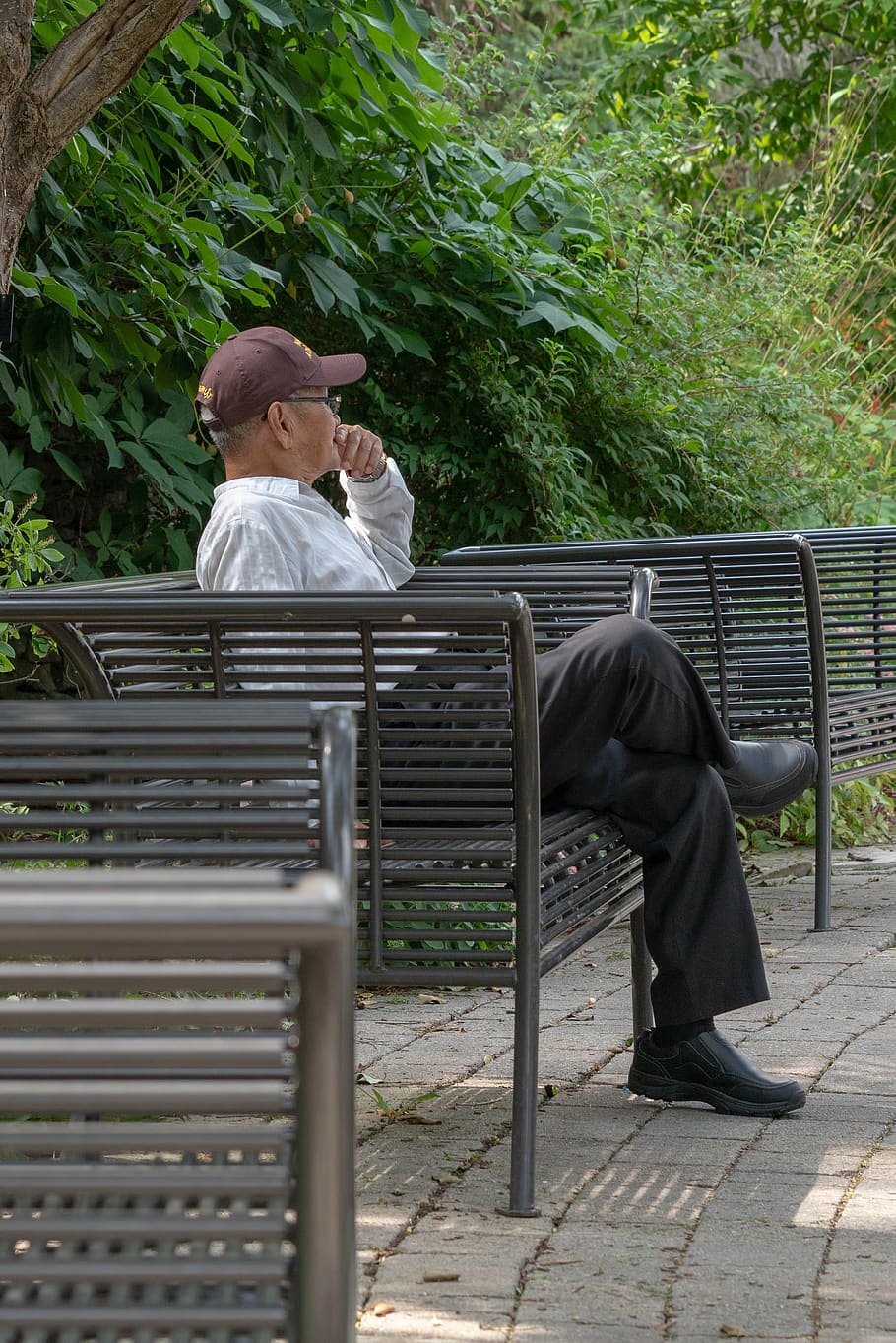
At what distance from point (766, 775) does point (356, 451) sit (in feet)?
3.92

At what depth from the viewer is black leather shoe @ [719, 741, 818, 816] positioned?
346 centimetres

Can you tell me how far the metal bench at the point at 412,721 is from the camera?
8.26 feet

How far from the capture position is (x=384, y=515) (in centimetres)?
396

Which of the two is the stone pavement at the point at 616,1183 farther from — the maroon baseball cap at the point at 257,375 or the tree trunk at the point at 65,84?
the tree trunk at the point at 65,84

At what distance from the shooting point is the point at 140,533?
523 cm

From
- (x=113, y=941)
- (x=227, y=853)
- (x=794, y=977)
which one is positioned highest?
(x=113, y=941)

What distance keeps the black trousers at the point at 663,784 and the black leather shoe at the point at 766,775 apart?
26 cm

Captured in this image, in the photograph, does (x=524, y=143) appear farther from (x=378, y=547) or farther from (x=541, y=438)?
(x=378, y=547)

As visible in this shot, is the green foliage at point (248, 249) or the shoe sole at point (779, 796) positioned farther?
the green foliage at point (248, 249)

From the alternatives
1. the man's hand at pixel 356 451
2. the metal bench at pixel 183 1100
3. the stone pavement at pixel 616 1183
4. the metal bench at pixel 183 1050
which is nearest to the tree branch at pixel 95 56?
the man's hand at pixel 356 451

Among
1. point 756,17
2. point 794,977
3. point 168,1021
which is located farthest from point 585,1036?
point 756,17

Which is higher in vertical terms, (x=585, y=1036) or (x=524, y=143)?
(x=524, y=143)

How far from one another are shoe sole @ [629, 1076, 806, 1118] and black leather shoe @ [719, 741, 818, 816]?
60 cm

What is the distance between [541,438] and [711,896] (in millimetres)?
3320
